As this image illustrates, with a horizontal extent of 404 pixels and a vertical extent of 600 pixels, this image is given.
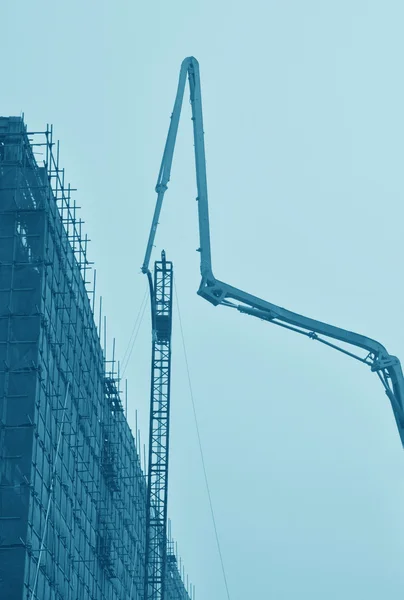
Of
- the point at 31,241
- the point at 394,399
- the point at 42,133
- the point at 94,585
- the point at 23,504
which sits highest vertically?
the point at 42,133

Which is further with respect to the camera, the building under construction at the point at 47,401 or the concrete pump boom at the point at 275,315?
the building under construction at the point at 47,401

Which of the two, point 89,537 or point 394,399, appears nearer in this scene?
point 394,399

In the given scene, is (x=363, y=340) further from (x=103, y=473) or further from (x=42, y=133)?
(x=103, y=473)

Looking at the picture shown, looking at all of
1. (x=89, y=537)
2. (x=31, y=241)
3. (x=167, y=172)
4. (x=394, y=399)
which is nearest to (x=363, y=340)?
(x=394, y=399)

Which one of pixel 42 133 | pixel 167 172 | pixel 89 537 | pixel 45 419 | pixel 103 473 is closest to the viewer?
pixel 167 172

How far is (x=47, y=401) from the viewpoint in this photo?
137 ft

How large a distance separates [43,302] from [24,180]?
482cm

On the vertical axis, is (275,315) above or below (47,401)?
below

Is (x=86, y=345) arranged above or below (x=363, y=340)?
above

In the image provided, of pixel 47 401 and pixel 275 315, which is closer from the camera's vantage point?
pixel 275 315

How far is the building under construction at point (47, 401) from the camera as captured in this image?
127 feet

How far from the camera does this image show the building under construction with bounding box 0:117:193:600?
3862 centimetres

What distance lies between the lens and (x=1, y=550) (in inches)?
1476

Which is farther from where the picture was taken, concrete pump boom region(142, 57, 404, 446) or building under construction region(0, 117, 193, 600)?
building under construction region(0, 117, 193, 600)
